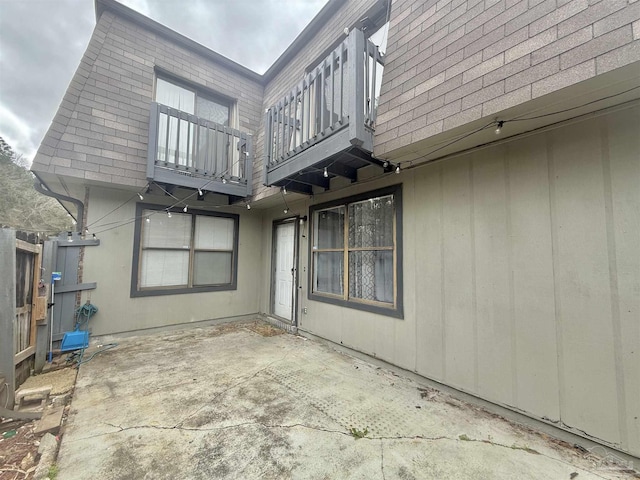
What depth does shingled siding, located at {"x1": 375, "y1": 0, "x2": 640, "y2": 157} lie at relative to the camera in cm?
159

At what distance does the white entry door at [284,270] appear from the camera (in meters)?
5.27

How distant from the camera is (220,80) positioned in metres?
5.56

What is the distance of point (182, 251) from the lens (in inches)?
204

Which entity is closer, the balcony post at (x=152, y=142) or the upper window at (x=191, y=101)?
the balcony post at (x=152, y=142)

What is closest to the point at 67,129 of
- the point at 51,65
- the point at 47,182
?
the point at 47,182

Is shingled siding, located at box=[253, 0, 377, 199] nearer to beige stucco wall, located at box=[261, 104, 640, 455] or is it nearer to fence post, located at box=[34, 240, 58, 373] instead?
beige stucco wall, located at box=[261, 104, 640, 455]

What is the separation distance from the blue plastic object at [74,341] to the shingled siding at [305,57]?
3494mm

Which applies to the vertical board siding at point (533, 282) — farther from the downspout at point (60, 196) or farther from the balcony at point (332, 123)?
the downspout at point (60, 196)

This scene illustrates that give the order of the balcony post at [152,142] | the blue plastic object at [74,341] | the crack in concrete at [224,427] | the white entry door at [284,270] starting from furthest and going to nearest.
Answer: the white entry door at [284,270] < the balcony post at [152,142] < the blue plastic object at [74,341] < the crack in concrete at [224,427]

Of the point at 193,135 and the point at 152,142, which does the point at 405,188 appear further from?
the point at 152,142

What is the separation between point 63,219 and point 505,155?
18.8m

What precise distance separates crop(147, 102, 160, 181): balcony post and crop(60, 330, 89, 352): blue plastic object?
258 centimetres

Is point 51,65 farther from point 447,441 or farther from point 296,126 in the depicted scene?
point 447,441

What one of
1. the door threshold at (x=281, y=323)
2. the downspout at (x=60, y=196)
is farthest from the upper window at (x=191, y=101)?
the door threshold at (x=281, y=323)
